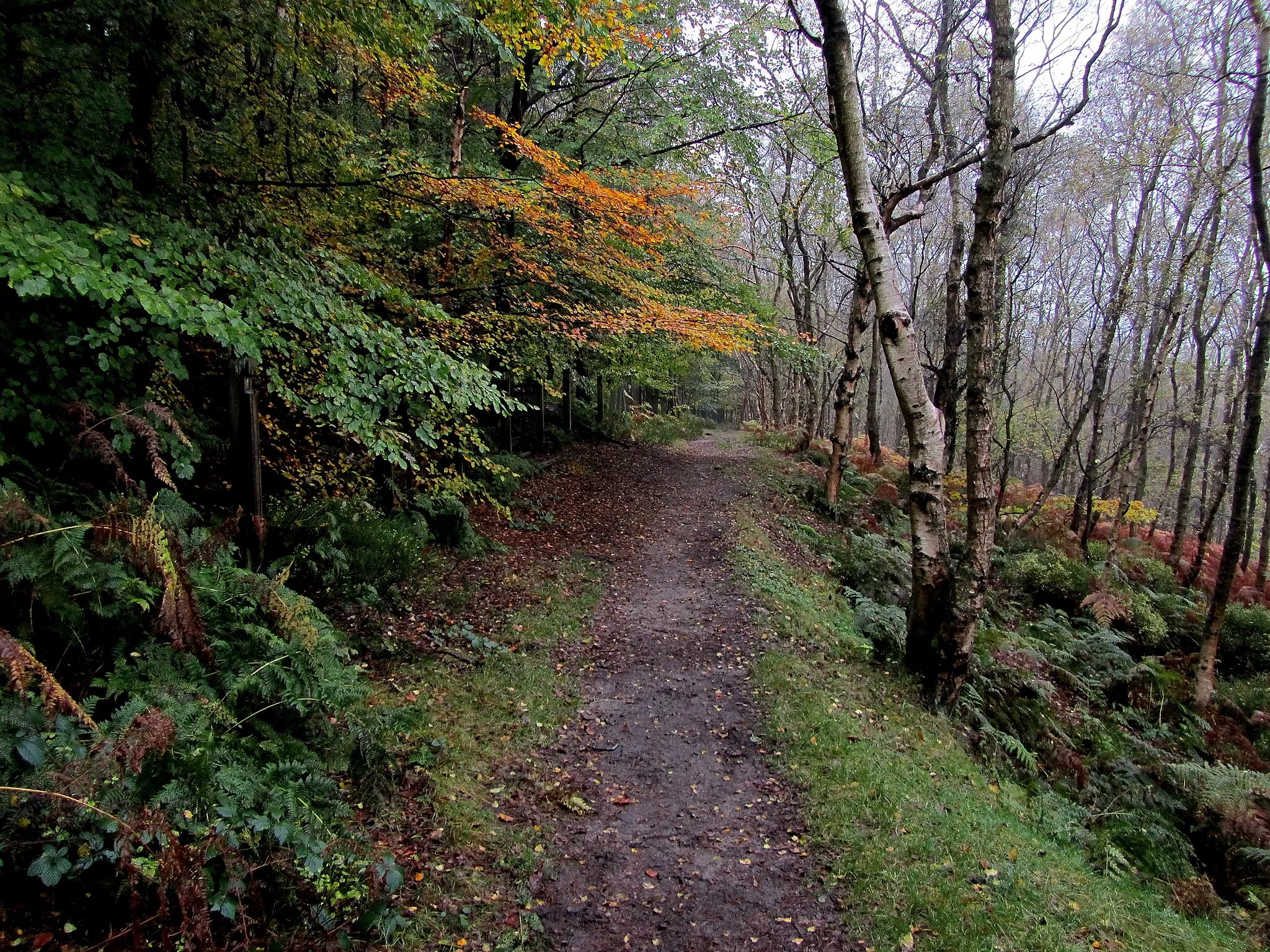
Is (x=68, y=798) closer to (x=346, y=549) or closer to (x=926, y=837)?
(x=346, y=549)

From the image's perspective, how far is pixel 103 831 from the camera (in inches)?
94.3

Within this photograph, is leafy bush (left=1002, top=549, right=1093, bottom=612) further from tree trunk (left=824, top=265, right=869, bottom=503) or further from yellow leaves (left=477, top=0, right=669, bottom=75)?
yellow leaves (left=477, top=0, right=669, bottom=75)

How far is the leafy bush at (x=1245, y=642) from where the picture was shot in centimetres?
1210

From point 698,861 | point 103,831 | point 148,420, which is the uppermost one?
point 148,420

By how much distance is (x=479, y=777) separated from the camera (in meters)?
4.55

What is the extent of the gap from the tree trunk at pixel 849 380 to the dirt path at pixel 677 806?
7.28 m

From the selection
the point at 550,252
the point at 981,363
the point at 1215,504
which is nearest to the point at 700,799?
the point at 981,363

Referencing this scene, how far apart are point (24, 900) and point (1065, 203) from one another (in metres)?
28.4

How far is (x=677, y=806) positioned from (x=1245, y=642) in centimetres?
1415

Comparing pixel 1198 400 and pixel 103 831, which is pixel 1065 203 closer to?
pixel 1198 400

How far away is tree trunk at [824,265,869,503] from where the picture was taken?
13.4 m

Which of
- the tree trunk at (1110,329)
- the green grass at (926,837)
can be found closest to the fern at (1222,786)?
the green grass at (926,837)

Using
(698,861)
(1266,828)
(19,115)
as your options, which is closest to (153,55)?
(19,115)

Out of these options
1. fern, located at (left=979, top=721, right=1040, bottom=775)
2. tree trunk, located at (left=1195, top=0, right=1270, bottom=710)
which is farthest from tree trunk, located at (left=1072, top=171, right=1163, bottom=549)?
fern, located at (left=979, top=721, right=1040, bottom=775)
